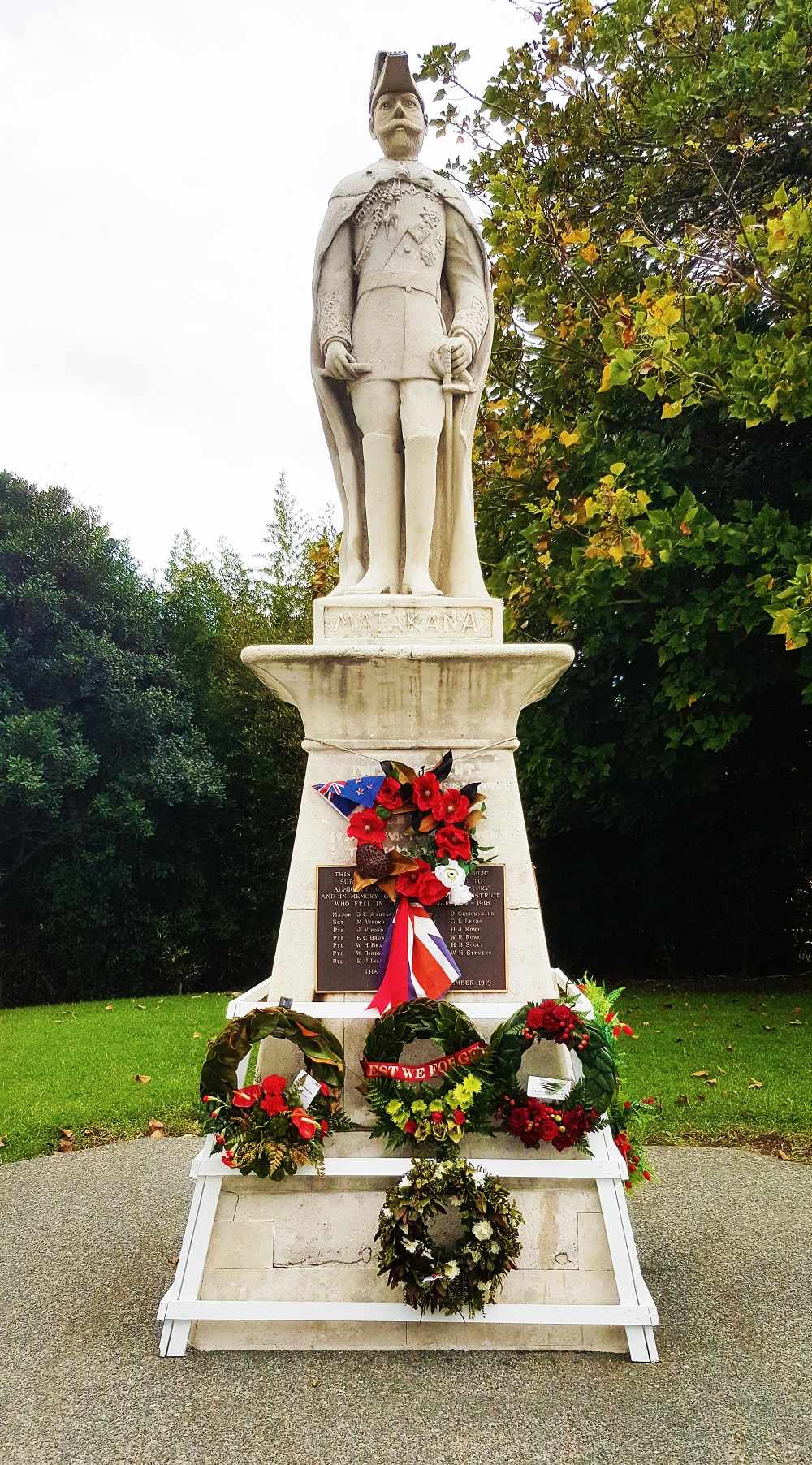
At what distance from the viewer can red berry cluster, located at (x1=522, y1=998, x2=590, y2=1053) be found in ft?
10.3

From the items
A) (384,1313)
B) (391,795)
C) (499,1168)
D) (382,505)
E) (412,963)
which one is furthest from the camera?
(382,505)

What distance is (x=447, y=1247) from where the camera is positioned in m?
3.02

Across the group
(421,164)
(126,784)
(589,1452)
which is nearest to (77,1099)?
(589,1452)

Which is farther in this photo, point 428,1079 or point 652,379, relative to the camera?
point 652,379

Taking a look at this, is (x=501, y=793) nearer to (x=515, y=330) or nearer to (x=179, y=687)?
(x=515, y=330)

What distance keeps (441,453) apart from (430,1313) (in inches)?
125

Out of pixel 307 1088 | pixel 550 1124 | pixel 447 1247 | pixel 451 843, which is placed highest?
pixel 451 843

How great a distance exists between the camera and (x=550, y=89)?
8750mm

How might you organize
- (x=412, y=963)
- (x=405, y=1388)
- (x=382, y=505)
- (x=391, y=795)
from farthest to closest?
(x=382, y=505) < (x=391, y=795) < (x=412, y=963) < (x=405, y=1388)

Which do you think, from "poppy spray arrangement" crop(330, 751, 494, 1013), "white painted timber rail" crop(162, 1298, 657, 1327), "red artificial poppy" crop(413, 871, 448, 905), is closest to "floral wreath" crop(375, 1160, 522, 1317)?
"white painted timber rail" crop(162, 1298, 657, 1327)

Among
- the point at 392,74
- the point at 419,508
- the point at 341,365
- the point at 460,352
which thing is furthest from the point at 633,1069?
the point at 392,74

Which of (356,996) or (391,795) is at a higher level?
(391,795)

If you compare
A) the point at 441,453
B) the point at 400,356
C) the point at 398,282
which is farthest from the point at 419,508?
the point at 398,282

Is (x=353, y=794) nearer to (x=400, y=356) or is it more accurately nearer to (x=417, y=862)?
(x=417, y=862)
